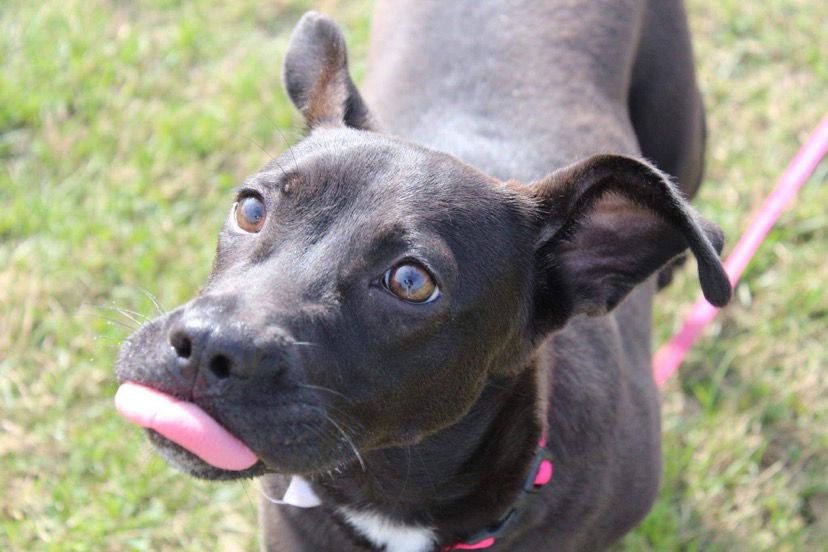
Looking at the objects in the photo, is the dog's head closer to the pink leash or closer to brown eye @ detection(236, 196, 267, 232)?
brown eye @ detection(236, 196, 267, 232)

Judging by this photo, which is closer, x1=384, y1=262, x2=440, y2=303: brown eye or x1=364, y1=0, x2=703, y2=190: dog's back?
x1=384, y1=262, x2=440, y2=303: brown eye

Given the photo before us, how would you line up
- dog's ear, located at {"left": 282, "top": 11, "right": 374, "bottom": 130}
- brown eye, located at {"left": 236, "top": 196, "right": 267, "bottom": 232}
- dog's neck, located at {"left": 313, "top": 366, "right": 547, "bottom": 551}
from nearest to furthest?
brown eye, located at {"left": 236, "top": 196, "right": 267, "bottom": 232} < dog's neck, located at {"left": 313, "top": 366, "right": 547, "bottom": 551} < dog's ear, located at {"left": 282, "top": 11, "right": 374, "bottom": 130}

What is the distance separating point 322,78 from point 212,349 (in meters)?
1.44

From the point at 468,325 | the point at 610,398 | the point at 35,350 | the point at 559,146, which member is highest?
the point at 468,325

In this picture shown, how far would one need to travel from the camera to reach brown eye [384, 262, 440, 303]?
2607 millimetres

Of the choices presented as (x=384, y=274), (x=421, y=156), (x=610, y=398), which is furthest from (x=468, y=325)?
(x=610, y=398)

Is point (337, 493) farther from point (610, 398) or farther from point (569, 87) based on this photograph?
point (569, 87)

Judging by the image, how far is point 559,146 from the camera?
3.91 meters

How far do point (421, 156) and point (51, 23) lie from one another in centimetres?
412

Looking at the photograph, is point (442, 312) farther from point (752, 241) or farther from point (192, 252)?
point (192, 252)

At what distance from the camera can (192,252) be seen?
16.8 ft

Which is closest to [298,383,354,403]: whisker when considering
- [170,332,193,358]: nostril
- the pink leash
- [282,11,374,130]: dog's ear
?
[170,332,193,358]: nostril

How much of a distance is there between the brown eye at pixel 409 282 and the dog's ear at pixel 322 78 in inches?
34.9

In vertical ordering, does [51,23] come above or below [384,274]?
below
